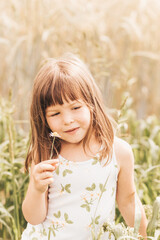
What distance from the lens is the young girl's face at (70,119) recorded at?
4.30 feet

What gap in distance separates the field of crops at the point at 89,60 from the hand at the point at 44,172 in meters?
0.57

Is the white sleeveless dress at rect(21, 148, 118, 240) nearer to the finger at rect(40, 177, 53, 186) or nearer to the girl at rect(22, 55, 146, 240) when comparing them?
the girl at rect(22, 55, 146, 240)

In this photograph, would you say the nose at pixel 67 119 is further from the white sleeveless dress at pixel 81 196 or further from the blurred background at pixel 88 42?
the blurred background at pixel 88 42

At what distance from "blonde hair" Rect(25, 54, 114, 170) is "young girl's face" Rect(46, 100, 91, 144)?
22 millimetres

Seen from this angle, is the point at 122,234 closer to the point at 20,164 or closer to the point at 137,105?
the point at 20,164

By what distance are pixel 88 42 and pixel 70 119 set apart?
1678mm

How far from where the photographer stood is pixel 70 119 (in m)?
1.30

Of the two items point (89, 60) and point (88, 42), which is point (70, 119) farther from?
point (88, 42)

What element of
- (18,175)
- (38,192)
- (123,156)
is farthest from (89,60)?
(38,192)

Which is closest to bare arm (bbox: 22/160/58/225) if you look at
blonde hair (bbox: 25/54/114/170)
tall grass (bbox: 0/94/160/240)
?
blonde hair (bbox: 25/54/114/170)

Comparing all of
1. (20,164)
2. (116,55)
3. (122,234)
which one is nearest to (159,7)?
(116,55)

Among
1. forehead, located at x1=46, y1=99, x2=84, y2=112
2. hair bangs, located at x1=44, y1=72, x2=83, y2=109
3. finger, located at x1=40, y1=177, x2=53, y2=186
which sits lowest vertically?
finger, located at x1=40, y1=177, x2=53, y2=186

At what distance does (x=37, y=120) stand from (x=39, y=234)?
45 centimetres

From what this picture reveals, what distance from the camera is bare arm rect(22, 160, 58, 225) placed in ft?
3.96
